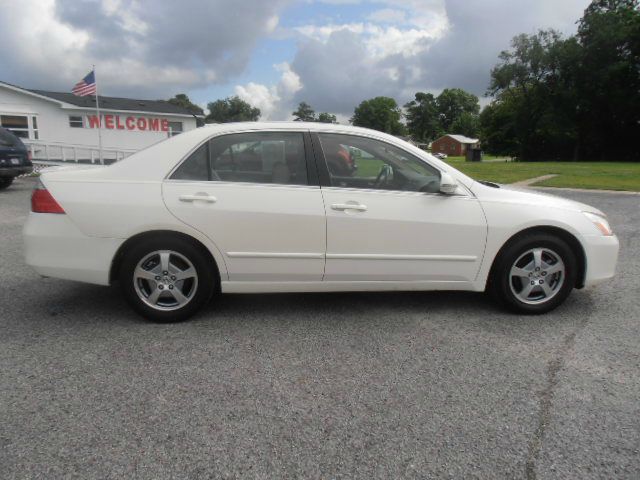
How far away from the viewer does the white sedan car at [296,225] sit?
3.45 meters

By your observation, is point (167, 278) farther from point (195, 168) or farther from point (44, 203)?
point (44, 203)

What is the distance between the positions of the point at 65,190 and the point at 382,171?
2456 millimetres

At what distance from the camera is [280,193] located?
11.6 feet

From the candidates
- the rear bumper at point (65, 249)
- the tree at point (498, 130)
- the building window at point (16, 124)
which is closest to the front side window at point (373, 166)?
the rear bumper at point (65, 249)

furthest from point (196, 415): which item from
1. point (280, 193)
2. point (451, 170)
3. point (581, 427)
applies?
point (451, 170)

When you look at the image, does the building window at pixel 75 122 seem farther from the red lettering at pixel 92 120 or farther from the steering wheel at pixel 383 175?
the steering wheel at pixel 383 175

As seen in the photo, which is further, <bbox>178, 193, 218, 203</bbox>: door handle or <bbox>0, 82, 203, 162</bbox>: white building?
<bbox>0, 82, 203, 162</bbox>: white building

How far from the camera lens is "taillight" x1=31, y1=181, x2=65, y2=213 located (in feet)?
11.3

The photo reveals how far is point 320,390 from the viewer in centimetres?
268

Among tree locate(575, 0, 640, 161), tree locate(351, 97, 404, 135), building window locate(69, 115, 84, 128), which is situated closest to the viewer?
building window locate(69, 115, 84, 128)

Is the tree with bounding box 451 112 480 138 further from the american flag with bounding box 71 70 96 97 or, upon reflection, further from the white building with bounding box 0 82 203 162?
the american flag with bounding box 71 70 96 97

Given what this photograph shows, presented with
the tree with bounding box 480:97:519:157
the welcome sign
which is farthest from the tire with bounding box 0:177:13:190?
the tree with bounding box 480:97:519:157

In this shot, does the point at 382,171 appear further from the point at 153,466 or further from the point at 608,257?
the point at 153,466

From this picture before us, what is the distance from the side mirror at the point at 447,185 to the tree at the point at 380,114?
387ft
